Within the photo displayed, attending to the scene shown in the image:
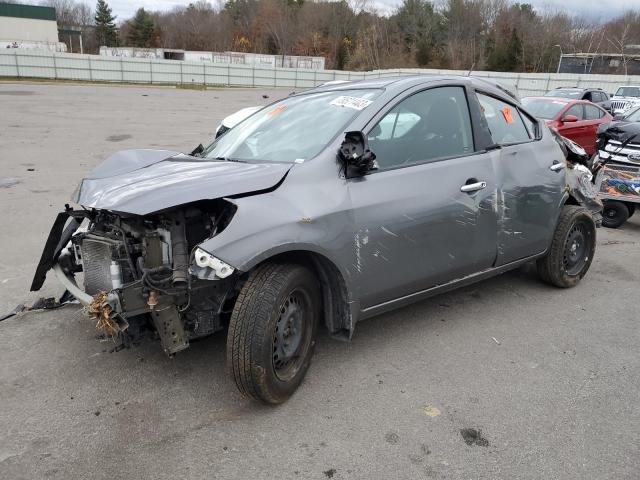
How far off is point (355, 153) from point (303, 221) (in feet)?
1.78

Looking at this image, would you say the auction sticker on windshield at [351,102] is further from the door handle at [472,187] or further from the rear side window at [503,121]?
the rear side window at [503,121]

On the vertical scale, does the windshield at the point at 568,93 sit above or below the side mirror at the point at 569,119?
above

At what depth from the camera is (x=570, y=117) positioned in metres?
11.3

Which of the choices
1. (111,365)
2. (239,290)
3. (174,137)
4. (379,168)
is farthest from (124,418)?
(174,137)

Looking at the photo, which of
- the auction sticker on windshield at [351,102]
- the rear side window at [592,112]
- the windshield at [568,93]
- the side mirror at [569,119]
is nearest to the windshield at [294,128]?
the auction sticker on windshield at [351,102]

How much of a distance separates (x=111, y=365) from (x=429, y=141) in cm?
258

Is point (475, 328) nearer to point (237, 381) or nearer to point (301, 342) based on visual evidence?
point (301, 342)

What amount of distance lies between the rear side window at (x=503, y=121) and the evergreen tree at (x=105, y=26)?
9735cm

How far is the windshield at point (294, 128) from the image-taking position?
3.47 metres

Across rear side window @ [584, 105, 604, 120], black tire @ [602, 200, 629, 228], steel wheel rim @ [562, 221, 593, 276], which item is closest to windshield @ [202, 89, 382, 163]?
steel wheel rim @ [562, 221, 593, 276]

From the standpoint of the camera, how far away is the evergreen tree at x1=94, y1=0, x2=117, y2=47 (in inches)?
3533

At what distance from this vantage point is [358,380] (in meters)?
3.35

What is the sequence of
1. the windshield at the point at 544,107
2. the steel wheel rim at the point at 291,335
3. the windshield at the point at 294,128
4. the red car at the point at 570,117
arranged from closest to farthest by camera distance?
the steel wheel rim at the point at 291,335
the windshield at the point at 294,128
the red car at the point at 570,117
the windshield at the point at 544,107

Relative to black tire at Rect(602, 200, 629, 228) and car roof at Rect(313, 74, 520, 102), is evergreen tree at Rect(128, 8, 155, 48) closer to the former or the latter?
black tire at Rect(602, 200, 629, 228)
